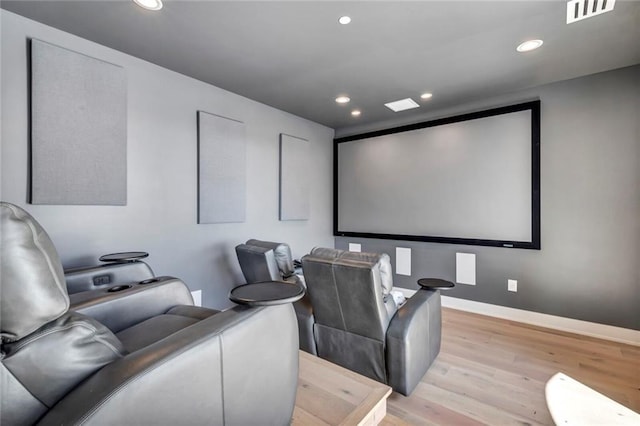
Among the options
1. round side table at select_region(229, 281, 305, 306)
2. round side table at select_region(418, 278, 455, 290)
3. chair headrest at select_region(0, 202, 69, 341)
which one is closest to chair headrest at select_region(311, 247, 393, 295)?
round side table at select_region(418, 278, 455, 290)

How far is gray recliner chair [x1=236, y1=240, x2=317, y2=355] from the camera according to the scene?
2.15m

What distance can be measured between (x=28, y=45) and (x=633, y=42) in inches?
181

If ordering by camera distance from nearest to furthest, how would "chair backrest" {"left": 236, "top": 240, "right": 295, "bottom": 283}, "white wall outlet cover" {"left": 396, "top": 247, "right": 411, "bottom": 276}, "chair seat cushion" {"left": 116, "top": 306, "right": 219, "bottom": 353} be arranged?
"chair seat cushion" {"left": 116, "top": 306, "right": 219, "bottom": 353}
"chair backrest" {"left": 236, "top": 240, "right": 295, "bottom": 283}
"white wall outlet cover" {"left": 396, "top": 247, "right": 411, "bottom": 276}

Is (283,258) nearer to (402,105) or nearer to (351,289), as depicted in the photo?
(351,289)

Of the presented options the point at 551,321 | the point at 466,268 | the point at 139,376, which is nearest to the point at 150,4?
the point at 139,376

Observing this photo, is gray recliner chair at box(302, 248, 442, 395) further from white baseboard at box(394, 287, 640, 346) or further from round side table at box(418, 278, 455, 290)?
white baseboard at box(394, 287, 640, 346)

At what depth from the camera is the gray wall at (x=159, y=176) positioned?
6.35 ft

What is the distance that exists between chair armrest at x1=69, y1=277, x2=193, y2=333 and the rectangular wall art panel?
52.5 inches

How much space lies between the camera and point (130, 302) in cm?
152

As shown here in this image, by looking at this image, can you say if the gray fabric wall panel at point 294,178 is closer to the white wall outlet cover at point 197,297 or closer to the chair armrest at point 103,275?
the white wall outlet cover at point 197,297

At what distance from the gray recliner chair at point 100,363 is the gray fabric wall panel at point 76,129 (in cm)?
168

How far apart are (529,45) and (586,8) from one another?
0.43m

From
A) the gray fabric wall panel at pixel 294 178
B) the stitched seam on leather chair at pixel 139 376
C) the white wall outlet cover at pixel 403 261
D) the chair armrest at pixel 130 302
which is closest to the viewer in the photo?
the stitched seam on leather chair at pixel 139 376

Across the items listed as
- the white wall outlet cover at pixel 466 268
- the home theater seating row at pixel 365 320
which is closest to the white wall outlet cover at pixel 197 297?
the home theater seating row at pixel 365 320
